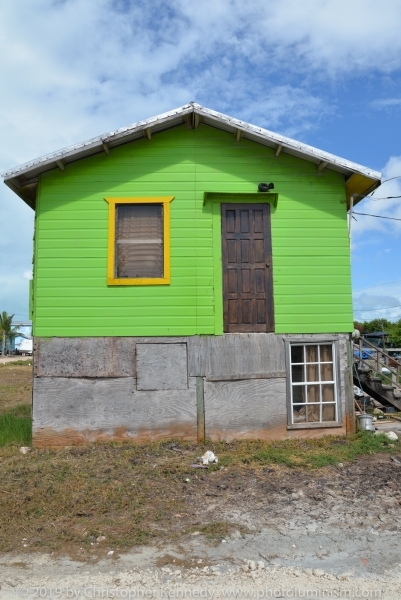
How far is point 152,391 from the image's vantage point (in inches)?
336

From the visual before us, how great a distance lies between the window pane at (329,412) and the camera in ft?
29.2

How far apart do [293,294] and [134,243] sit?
3.01m

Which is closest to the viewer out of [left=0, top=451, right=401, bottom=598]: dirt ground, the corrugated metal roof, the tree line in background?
[left=0, top=451, right=401, bottom=598]: dirt ground

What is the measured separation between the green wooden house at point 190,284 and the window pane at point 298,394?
0.03m

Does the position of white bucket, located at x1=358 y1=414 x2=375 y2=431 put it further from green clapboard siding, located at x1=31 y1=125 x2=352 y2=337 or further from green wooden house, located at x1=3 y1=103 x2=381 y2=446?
green clapboard siding, located at x1=31 y1=125 x2=352 y2=337

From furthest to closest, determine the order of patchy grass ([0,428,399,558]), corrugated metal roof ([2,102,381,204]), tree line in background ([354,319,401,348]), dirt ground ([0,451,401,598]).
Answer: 1. tree line in background ([354,319,401,348])
2. corrugated metal roof ([2,102,381,204])
3. patchy grass ([0,428,399,558])
4. dirt ground ([0,451,401,598])

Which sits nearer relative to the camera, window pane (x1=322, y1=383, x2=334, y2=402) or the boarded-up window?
the boarded-up window

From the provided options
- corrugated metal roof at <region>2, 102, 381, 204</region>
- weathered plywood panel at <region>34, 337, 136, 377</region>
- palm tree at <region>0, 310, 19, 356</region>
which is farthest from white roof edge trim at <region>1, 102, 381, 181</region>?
palm tree at <region>0, 310, 19, 356</region>

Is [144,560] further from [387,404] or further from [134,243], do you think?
[387,404]

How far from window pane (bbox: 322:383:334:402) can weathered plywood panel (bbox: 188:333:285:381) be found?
0.90 metres

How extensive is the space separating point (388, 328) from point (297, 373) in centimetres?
5012

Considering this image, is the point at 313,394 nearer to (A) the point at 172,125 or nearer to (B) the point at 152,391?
(B) the point at 152,391

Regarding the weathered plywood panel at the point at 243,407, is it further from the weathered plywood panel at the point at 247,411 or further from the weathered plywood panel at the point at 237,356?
the weathered plywood panel at the point at 237,356

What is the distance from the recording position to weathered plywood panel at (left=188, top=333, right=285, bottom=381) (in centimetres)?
860
